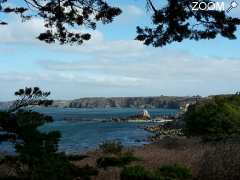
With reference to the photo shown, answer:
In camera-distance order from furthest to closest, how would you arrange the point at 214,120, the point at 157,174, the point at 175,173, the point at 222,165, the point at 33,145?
the point at 214,120
the point at 175,173
the point at 157,174
the point at 222,165
the point at 33,145

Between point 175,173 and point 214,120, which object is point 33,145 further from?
point 214,120

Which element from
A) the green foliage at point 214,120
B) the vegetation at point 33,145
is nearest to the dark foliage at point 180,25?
the vegetation at point 33,145

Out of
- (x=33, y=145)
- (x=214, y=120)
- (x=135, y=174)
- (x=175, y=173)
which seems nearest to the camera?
(x=33, y=145)

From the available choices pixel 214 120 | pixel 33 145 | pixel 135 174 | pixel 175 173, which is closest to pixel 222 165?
pixel 175 173

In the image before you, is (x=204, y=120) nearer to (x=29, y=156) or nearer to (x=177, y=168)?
(x=177, y=168)

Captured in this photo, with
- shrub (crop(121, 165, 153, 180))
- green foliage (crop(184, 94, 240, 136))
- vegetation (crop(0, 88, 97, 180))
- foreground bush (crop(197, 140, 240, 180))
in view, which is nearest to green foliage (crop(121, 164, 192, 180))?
shrub (crop(121, 165, 153, 180))

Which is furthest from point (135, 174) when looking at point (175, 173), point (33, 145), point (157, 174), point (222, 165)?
point (33, 145)

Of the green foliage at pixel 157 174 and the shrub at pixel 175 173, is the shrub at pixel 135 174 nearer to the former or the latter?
the green foliage at pixel 157 174

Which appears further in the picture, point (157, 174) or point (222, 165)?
point (157, 174)

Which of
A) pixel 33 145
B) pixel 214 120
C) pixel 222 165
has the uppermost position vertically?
pixel 33 145

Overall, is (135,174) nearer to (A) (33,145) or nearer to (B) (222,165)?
(B) (222,165)

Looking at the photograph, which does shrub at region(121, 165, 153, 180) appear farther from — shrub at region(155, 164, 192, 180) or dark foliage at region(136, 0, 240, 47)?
dark foliage at region(136, 0, 240, 47)

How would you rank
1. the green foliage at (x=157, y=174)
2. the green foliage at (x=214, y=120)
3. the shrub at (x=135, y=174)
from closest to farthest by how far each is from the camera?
the green foliage at (x=157, y=174)
the shrub at (x=135, y=174)
the green foliage at (x=214, y=120)

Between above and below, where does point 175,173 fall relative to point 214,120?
below
